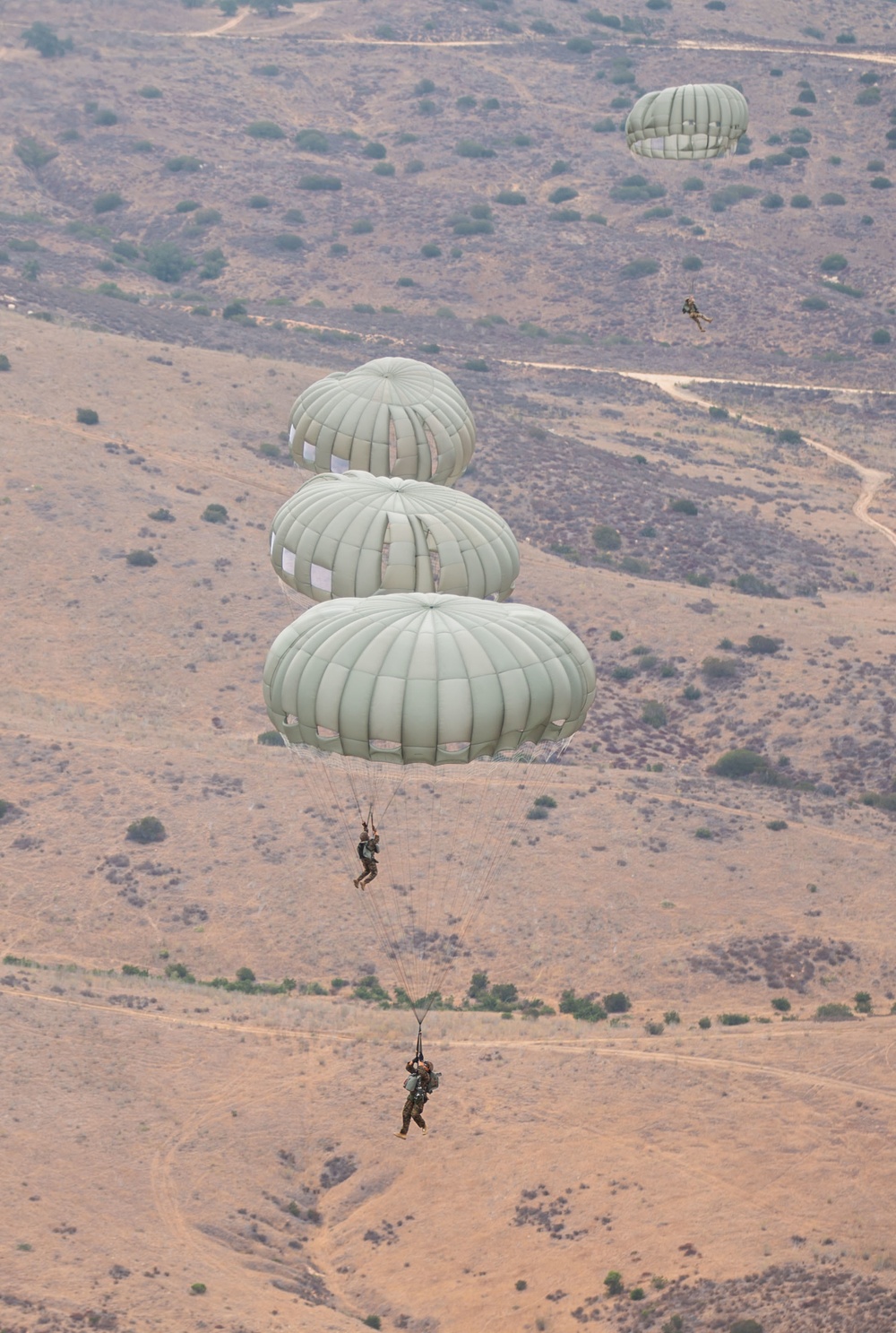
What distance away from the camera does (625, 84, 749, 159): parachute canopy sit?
70.0m

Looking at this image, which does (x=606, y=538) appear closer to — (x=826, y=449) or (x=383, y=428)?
(x=826, y=449)

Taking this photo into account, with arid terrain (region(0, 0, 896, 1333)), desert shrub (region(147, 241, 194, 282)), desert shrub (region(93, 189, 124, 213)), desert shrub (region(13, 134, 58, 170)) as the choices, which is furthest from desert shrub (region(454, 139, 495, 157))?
desert shrub (region(13, 134, 58, 170))

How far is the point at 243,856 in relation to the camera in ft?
215

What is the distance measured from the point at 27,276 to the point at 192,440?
30306mm

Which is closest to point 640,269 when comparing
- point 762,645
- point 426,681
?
point 762,645

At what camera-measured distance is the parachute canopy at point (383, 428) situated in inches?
2069

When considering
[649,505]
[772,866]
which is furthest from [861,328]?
[772,866]

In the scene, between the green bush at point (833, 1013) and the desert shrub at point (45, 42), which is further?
the desert shrub at point (45, 42)

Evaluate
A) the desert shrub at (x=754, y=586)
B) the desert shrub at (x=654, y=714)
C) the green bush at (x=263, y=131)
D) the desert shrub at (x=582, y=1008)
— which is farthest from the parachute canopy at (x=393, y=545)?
the green bush at (x=263, y=131)

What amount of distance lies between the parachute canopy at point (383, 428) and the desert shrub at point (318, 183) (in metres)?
95.1

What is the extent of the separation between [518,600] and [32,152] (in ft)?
261

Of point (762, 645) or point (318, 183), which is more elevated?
point (318, 183)

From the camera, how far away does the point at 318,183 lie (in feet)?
477

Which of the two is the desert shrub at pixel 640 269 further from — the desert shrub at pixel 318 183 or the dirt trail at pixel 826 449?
the desert shrub at pixel 318 183
